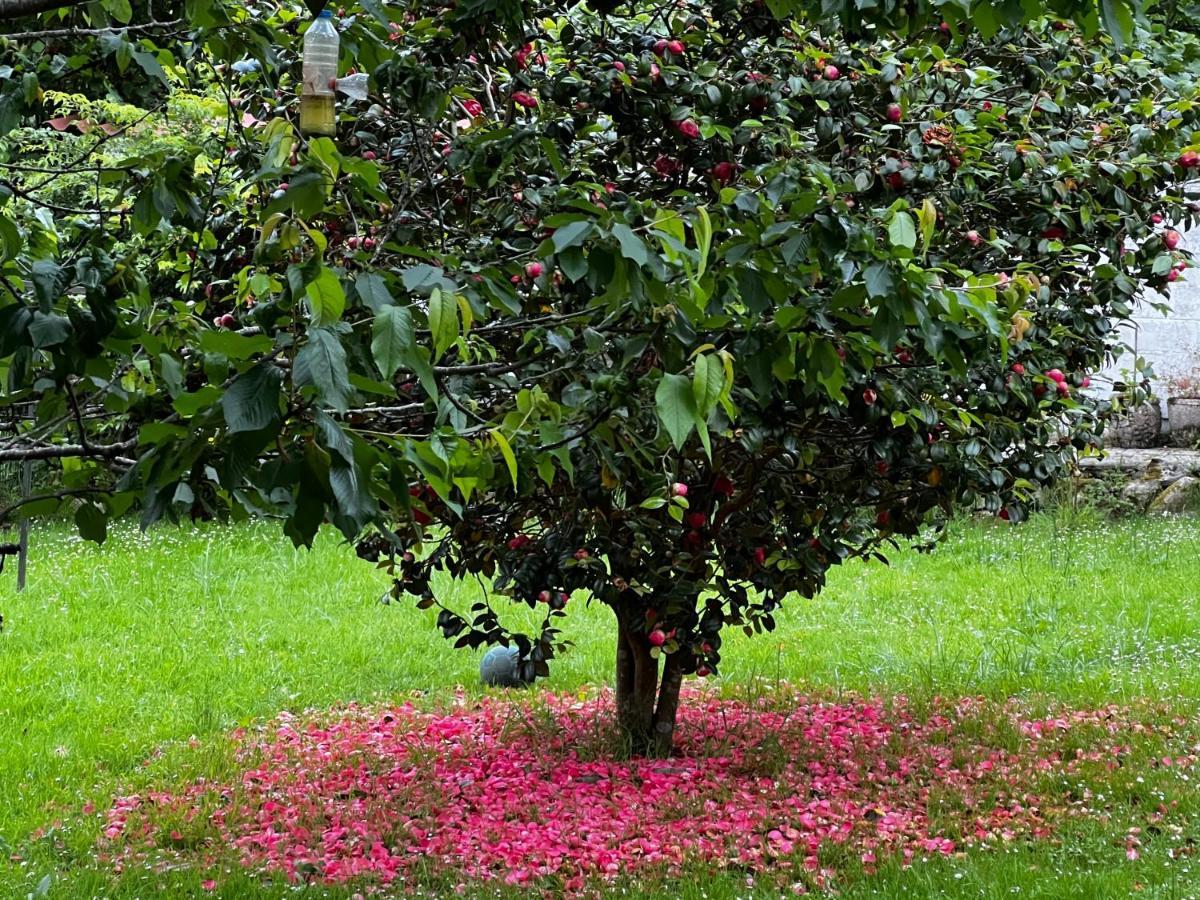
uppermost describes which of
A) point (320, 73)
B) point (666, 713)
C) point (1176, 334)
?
point (320, 73)

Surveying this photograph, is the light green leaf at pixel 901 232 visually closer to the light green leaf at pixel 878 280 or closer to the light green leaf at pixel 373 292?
the light green leaf at pixel 878 280

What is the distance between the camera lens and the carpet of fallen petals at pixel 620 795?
167 inches

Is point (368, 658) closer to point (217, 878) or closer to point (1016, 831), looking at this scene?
point (217, 878)

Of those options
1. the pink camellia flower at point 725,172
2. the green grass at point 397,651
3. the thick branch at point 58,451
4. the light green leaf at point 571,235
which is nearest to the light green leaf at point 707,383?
the light green leaf at point 571,235

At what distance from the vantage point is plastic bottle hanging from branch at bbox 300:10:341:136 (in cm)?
230

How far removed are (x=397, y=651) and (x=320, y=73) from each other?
5.49 metres

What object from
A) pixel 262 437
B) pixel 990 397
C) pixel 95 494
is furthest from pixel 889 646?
pixel 262 437

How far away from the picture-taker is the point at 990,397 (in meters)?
3.97

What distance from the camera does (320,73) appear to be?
2.38 m

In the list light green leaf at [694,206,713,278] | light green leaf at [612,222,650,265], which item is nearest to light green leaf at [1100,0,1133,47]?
light green leaf at [694,206,713,278]

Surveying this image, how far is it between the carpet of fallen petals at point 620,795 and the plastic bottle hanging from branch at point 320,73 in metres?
2.62

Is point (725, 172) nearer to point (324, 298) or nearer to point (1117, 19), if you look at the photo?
point (1117, 19)

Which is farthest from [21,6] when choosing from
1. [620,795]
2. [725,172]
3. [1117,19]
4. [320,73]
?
[620,795]

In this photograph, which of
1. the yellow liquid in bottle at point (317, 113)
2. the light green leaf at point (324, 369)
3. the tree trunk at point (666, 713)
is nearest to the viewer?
the light green leaf at point (324, 369)
